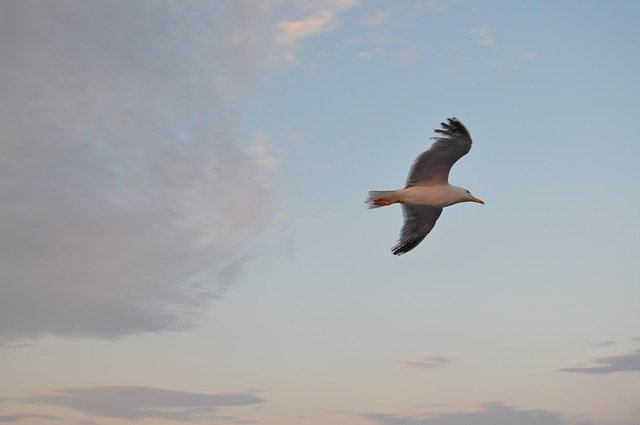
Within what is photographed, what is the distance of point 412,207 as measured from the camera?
34844 millimetres

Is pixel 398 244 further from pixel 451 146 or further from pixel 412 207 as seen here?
pixel 451 146

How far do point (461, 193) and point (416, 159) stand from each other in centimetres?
293

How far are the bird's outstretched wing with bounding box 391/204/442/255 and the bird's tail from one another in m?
1.75

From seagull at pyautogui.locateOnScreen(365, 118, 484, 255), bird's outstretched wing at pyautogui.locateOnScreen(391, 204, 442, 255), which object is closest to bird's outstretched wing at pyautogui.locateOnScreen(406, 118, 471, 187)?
seagull at pyautogui.locateOnScreen(365, 118, 484, 255)

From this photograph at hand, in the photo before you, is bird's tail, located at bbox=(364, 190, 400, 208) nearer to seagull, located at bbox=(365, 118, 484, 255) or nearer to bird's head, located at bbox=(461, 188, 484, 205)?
seagull, located at bbox=(365, 118, 484, 255)

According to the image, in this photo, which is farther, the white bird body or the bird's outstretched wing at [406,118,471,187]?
the white bird body

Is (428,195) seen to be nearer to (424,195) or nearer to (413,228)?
(424,195)

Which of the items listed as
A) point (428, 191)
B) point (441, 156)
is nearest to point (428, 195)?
point (428, 191)

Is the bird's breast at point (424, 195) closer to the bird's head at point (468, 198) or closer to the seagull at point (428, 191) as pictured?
the seagull at point (428, 191)

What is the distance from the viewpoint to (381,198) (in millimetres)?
33312

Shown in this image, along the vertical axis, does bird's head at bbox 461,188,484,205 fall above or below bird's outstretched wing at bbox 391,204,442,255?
above

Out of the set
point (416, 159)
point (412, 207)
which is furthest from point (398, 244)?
point (416, 159)

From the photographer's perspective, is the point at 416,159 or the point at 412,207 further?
the point at 412,207

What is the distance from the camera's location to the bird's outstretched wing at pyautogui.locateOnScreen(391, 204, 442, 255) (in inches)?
1377
